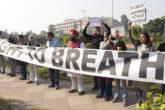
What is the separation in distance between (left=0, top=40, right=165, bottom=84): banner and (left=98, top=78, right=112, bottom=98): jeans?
0.28 meters

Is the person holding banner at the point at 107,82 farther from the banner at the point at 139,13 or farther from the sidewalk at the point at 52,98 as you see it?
the banner at the point at 139,13

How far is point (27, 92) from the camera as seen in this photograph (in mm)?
5652

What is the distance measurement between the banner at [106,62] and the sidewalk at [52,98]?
711 millimetres

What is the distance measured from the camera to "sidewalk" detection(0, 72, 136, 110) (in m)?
4.35

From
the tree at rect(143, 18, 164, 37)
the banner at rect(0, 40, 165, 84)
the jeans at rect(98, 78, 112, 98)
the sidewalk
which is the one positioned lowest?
the sidewalk

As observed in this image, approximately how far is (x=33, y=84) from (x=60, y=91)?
1.46 m

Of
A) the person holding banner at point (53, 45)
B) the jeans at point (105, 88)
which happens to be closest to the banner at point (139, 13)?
the person holding banner at point (53, 45)

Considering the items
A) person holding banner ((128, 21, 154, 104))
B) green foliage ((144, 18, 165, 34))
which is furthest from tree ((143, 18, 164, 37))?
person holding banner ((128, 21, 154, 104))

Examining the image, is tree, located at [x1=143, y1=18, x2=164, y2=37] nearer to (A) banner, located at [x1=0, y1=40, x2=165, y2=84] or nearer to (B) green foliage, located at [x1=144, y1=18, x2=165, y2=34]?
(B) green foliage, located at [x1=144, y1=18, x2=165, y2=34]

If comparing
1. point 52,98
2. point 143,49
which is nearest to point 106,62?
point 143,49

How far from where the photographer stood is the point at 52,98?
5004mm

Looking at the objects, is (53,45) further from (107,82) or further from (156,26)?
(156,26)

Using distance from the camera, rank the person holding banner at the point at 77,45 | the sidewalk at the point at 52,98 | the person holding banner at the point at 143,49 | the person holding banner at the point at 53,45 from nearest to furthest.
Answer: the person holding banner at the point at 143,49 < the sidewalk at the point at 52,98 < the person holding banner at the point at 77,45 < the person holding banner at the point at 53,45

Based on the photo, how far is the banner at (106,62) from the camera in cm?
398
